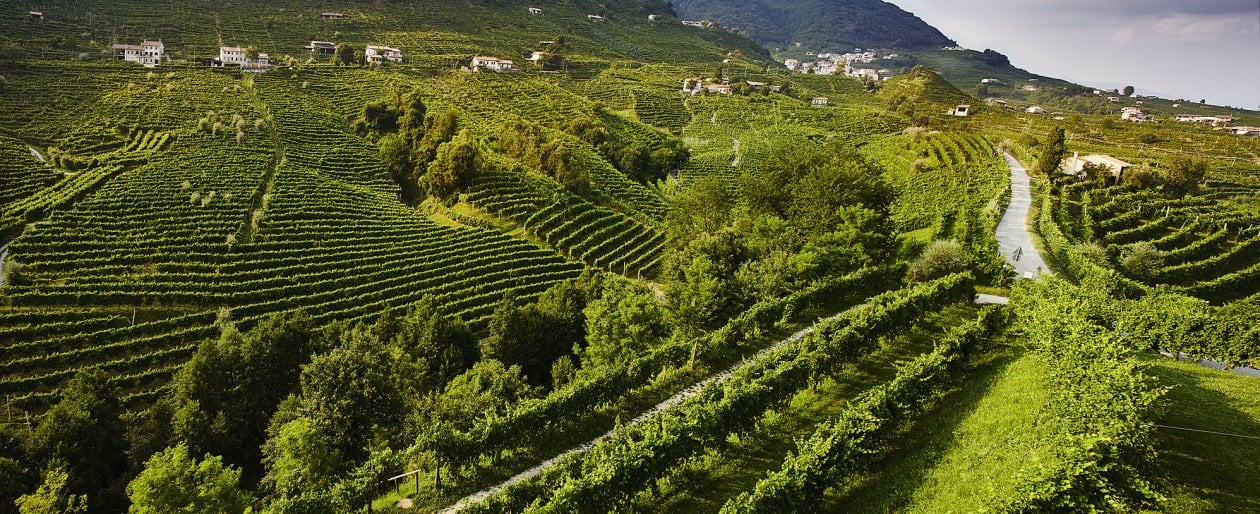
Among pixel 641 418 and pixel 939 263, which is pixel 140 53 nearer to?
pixel 641 418

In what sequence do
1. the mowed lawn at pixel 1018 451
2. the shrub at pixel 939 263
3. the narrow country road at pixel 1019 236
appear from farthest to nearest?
the narrow country road at pixel 1019 236 → the shrub at pixel 939 263 → the mowed lawn at pixel 1018 451

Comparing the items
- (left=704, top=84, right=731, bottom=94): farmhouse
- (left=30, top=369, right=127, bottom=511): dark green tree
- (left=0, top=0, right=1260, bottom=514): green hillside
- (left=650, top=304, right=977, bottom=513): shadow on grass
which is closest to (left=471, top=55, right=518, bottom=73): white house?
(left=0, top=0, right=1260, bottom=514): green hillside

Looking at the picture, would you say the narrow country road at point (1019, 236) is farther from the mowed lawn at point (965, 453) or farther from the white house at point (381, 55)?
the white house at point (381, 55)

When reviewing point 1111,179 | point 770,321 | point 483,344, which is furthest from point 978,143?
point 483,344

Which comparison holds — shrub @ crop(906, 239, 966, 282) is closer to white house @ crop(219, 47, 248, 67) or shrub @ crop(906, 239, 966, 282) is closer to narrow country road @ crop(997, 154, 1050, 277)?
narrow country road @ crop(997, 154, 1050, 277)

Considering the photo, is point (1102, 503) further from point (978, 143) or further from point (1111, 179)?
point (978, 143)

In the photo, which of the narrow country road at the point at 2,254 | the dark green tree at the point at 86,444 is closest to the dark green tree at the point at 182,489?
the dark green tree at the point at 86,444
